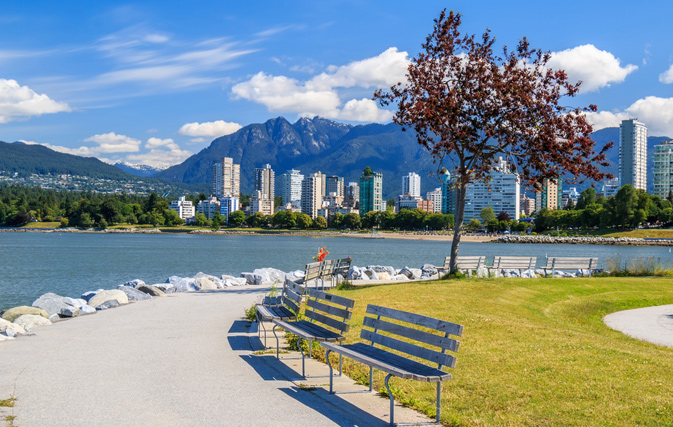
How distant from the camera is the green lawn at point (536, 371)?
6.18m

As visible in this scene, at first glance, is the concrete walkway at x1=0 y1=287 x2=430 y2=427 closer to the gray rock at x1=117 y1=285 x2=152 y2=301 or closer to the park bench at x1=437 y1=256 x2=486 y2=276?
the gray rock at x1=117 y1=285 x2=152 y2=301

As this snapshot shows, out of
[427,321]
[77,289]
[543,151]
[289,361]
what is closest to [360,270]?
[543,151]

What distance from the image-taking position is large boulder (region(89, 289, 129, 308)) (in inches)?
651

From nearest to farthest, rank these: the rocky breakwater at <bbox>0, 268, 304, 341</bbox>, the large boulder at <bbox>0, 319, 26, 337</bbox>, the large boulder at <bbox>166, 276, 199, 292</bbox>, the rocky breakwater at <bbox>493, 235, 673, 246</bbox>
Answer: the large boulder at <bbox>0, 319, 26, 337</bbox>, the rocky breakwater at <bbox>0, 268, 304, 341</bbox>, the large boulder at <bbox>166, 276, 199, 292</bbox>, the rocky breakwater at <bbox>493, 235, 673, 246</bbox>

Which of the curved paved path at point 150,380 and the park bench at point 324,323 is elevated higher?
the park bench at point 324,323

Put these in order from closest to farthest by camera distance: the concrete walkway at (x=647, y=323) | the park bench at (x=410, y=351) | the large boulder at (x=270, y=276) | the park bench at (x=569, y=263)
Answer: the park bench at (x=410, y=351), the concrete walkway at (x=647, y=323), the large boulder at (x=270, y=276), the park bench at (x=569, y=263)

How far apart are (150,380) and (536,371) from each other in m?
5.30

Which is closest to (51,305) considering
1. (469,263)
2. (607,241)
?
(469,263)

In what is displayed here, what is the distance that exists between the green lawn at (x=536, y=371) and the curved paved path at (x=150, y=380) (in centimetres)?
144

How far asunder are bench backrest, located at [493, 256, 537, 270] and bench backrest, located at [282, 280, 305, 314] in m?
15.8

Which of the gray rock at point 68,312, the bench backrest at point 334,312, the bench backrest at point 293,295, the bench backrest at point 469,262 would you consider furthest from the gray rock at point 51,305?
the bench backrest at point 469,262

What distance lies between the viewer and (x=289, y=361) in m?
9.03

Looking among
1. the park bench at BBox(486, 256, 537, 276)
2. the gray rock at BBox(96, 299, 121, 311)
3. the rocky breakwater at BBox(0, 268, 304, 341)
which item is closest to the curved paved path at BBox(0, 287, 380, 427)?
the rocky breakwater at BBox(0, 268, 304, 341)

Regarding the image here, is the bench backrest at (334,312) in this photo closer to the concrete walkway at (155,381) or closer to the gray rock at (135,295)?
the concrete walkway at (155,381)
